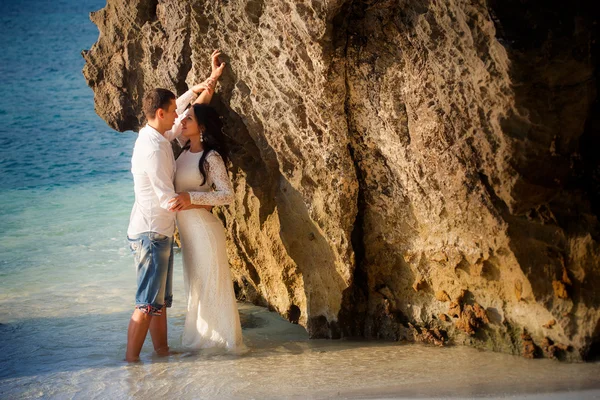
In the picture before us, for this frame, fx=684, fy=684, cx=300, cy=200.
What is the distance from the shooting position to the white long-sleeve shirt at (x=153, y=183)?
4836 mm

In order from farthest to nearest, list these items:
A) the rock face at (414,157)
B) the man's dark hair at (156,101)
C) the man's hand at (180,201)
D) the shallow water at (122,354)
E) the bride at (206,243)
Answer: the bride at (206,243) < the man's dark hair at (156,101) < the man's hand at (180,201) < the shallow water at (122,354) < the rock face at (414,157)

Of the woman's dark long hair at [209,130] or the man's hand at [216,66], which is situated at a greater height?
the man's hand at [216,66]

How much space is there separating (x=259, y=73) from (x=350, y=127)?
78cm

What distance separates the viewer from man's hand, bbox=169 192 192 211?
15.8 ft

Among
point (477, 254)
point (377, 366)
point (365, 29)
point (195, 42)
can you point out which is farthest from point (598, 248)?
point (195, 42)

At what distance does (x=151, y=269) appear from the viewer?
16.2 ft

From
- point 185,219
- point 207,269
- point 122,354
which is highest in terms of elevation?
point 185,219

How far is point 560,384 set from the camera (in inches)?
156

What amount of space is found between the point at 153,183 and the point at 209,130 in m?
0.61

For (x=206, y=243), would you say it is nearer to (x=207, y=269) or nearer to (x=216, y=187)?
(x=207, y=269)

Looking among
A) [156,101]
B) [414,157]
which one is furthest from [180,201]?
[414,157]

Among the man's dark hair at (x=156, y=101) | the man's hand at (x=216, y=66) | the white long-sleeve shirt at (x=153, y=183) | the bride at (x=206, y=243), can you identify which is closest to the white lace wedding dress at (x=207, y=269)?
the bride at (x=206, y=243)

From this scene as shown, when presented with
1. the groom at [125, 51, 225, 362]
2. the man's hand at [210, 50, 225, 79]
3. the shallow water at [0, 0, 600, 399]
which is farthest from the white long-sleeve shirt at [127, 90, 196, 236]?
the shallow water at [0, 0, 600, 399]

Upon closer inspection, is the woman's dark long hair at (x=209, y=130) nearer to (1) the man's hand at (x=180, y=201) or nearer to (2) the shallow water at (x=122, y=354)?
(1) the man's hand at (x=180, y=201)
